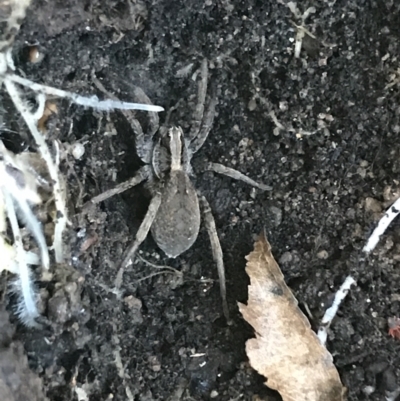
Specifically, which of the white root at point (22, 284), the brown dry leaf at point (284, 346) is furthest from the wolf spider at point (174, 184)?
the white root at point (22, 284)

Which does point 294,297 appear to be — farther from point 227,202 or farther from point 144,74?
point 144,74

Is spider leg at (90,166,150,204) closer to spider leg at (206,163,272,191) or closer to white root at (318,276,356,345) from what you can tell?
spider leg at (206,163,272,191)

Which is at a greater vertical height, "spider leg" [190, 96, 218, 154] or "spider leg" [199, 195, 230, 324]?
"spider leg" [190, 96, 218, 154]

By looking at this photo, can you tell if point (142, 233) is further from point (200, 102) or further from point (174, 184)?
point (200, 102)

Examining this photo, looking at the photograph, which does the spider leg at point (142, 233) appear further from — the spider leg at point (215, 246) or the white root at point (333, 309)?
the white root at point (333, 309)

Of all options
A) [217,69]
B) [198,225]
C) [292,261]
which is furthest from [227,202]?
[217,69]

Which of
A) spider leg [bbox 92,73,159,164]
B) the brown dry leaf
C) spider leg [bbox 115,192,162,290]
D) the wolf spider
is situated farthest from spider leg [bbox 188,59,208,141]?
the brown dry leaf

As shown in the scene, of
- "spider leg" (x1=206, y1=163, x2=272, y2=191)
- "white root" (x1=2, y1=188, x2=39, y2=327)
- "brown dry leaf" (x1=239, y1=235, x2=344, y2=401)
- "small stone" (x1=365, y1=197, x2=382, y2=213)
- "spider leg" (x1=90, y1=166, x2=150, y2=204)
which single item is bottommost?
"brown dry leaf" (x1=239, y1=235, x2=344, y2=401)

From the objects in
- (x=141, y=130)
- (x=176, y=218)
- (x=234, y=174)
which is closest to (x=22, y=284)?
(x=176, y=218)
